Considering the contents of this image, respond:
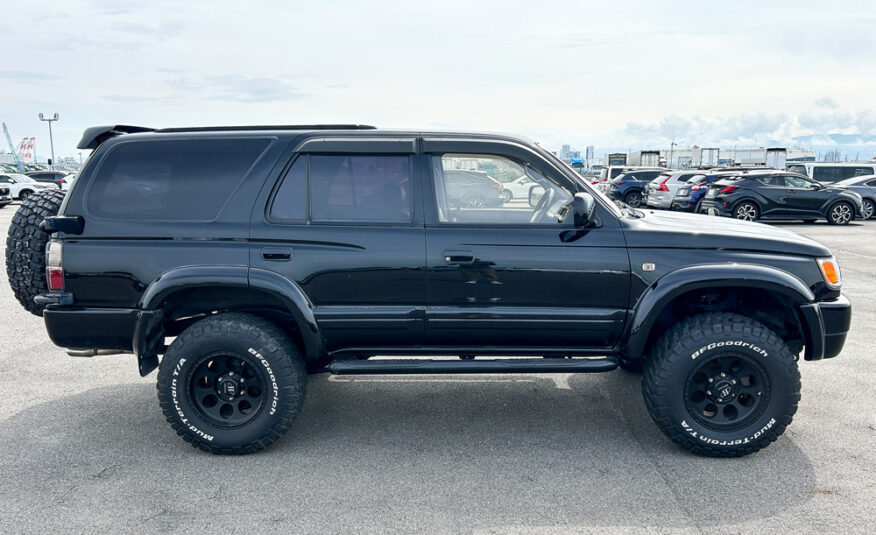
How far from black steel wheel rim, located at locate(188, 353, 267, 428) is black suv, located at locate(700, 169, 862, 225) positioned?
1592 cm

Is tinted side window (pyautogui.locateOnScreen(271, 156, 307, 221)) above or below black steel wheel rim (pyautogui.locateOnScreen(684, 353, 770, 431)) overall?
above

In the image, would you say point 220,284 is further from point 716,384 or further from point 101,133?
point 716,384

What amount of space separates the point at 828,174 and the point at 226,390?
25380mm

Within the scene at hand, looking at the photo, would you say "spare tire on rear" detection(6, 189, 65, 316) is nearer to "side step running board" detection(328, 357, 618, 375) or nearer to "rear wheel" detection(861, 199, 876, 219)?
"side step running board" detection(328, 357, 618, 375)

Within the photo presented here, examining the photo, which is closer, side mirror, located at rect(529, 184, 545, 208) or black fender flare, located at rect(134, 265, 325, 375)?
black fender flare, located at rect(134, 265, 325, 375)

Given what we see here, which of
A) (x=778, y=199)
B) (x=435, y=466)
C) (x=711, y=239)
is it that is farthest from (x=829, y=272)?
(x=778, y=199)

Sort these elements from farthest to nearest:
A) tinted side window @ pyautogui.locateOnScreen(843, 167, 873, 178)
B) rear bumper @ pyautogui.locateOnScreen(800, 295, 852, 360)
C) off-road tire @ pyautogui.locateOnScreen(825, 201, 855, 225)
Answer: tinted side window @ pyautogui.locateOnScreen(843, 167, 873, 178), off-road tire @ pyautogui.locateOnScreen(825, 201, 855, 225), rear bumper @ pyautogui.locateOnScreen(800, 295, 852, 360)

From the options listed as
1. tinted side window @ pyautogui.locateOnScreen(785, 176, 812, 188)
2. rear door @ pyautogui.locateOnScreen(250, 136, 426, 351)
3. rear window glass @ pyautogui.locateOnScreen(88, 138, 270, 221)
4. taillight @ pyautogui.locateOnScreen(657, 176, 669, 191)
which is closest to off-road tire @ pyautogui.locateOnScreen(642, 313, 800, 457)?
rear door @ pyautogui.locateOnScreen(250, 136, 426, 351)

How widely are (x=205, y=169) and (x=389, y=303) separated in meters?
1.38

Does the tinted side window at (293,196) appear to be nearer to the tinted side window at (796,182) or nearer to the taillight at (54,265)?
the taillight at (54,265)

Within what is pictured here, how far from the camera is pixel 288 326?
424cm

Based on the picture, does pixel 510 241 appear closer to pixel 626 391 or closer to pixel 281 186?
pixel 281 186

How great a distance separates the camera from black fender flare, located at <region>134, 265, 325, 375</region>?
3.82m

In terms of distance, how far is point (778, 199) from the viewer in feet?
57.3
